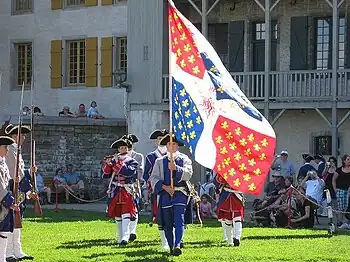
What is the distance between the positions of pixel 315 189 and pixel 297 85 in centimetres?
724

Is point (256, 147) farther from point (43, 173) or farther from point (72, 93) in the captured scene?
point (72, 93)

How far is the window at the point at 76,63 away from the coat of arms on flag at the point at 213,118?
75.1 feet

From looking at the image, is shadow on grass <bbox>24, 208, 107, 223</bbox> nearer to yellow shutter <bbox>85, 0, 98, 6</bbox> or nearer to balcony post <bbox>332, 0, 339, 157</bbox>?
balcony post <bbox>332, 0, 339, 157</bbox>

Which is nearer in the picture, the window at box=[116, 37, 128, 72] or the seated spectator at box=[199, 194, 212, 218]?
the seated spectator at box=[199, 194, 212, 218]

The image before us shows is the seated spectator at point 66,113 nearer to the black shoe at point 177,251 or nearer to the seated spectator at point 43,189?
the seated spectator at point 43,189

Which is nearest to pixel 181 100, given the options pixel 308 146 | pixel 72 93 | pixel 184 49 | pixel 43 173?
pixel 184 49

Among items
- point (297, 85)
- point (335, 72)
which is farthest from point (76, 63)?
point (335, 72)

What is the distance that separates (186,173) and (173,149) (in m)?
0.51

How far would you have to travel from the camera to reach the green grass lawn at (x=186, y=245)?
50.1ft

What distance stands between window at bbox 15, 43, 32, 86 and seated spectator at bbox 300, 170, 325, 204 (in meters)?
18.1

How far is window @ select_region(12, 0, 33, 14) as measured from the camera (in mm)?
38406

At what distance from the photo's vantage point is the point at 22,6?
38750mm

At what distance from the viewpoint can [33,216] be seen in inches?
963

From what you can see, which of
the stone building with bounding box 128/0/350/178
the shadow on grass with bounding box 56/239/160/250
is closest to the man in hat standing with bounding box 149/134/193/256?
the shadow on grass with bounding box 56/239/160/250
